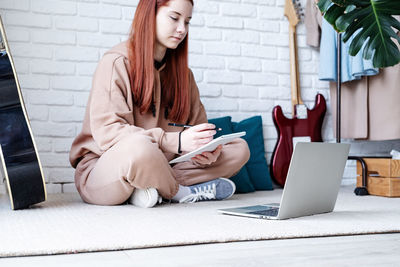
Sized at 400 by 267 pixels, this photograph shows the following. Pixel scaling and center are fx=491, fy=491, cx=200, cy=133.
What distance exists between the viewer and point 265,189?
9.13ft

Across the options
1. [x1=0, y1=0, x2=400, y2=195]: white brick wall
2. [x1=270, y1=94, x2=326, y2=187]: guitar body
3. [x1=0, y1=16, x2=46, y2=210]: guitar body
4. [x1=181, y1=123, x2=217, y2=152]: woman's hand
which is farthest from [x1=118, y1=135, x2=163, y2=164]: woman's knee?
[x1=270, y1=94, x2=326, y2=187]: guitar body

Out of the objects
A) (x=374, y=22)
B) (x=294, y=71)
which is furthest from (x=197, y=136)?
(x=294, y=71)

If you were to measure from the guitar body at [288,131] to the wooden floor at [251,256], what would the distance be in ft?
5.36

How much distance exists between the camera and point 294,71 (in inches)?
118

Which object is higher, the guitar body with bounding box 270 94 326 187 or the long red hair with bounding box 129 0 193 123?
the long red hair with bounding box 129 0 193 123

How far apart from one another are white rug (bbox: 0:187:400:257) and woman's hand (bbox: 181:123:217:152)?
0.79 feet

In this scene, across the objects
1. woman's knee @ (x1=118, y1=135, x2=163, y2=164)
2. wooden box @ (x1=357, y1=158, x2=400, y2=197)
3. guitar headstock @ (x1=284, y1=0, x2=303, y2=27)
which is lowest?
wooden box @ (x1=357, y1=158, x2=400, y2=197)

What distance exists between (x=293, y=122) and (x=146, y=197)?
1344mm

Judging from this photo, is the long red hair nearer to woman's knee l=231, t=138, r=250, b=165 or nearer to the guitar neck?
woman's knee l=231, t=138, r=250, b=165

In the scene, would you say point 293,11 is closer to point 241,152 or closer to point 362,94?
point 362,94

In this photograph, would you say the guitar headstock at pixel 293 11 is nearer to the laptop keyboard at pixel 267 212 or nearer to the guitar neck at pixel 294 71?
the guitar neck at pixel 294 71

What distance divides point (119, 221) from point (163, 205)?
0.46 metres

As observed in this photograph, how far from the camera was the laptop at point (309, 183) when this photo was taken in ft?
4.86

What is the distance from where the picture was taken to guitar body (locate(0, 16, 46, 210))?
1.78 m
